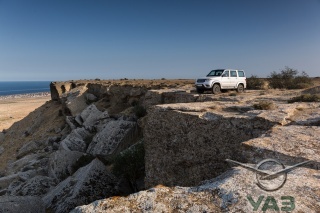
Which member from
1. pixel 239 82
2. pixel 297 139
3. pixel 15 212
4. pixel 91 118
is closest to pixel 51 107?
pixel 91 118

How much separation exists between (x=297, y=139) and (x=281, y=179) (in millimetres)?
2694

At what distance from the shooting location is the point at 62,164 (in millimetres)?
17141

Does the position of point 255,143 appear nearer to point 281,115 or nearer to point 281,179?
point 281,179

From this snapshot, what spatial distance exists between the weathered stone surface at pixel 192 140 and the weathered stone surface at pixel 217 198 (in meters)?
3.54

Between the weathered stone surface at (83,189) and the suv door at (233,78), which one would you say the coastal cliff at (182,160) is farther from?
the suv door at (233,78)

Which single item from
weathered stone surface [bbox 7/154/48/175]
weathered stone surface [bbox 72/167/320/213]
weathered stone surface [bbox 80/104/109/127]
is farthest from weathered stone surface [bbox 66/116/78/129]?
weathered stone surface [bbox 72/167/320/213]

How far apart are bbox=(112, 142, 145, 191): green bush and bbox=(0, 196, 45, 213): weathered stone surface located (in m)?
4.26

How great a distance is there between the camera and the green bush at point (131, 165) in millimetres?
13781

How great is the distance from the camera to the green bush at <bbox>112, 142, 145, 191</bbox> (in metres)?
13.8

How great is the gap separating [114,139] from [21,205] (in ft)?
31.9

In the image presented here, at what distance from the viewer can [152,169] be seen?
10695mm

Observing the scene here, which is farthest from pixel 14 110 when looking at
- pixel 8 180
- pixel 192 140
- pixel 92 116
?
pixel 192 140

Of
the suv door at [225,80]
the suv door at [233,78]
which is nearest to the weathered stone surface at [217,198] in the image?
the suv door at [225,80]

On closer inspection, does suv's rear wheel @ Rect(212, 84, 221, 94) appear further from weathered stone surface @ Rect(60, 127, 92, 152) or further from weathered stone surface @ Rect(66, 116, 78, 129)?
weathered stone surface @ Rect(66, 116, 78, 129)
